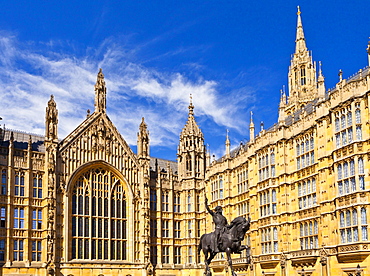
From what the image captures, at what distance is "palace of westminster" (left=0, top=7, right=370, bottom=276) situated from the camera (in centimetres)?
4728

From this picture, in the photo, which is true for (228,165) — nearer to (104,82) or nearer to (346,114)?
(104,82)

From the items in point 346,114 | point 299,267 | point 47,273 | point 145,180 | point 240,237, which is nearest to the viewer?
point 240,237

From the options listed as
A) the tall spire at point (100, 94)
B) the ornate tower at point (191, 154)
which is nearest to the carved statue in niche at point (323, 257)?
the ornate tower at point (191, 154)

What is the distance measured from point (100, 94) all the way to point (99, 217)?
654 inches

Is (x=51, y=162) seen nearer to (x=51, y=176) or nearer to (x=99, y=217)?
(x=51, y=176)

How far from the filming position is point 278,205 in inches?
2277

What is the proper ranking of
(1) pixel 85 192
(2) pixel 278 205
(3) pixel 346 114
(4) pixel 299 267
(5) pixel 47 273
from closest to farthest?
(3) pixel 346 114
(4) pixel 299 267
(2) pixel 278 205
(5) pixel 47 273
(1) pixel 85 192

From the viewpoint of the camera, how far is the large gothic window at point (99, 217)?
6744 centimetres

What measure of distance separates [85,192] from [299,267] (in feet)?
95.0

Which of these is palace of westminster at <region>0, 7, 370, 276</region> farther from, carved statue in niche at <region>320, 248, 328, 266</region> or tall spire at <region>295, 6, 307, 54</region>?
tall spire at <region>295, 6, 307, 54</region>

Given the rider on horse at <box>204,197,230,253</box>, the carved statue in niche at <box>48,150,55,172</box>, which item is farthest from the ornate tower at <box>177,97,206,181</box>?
the rider on horse at <box>204,197,230,253</box>

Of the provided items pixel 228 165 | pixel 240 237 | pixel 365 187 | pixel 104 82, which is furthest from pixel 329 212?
pixel 104 82

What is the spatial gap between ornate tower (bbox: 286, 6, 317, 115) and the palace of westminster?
16.9 meters

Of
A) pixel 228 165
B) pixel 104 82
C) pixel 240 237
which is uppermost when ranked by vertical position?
pixel 104 82
